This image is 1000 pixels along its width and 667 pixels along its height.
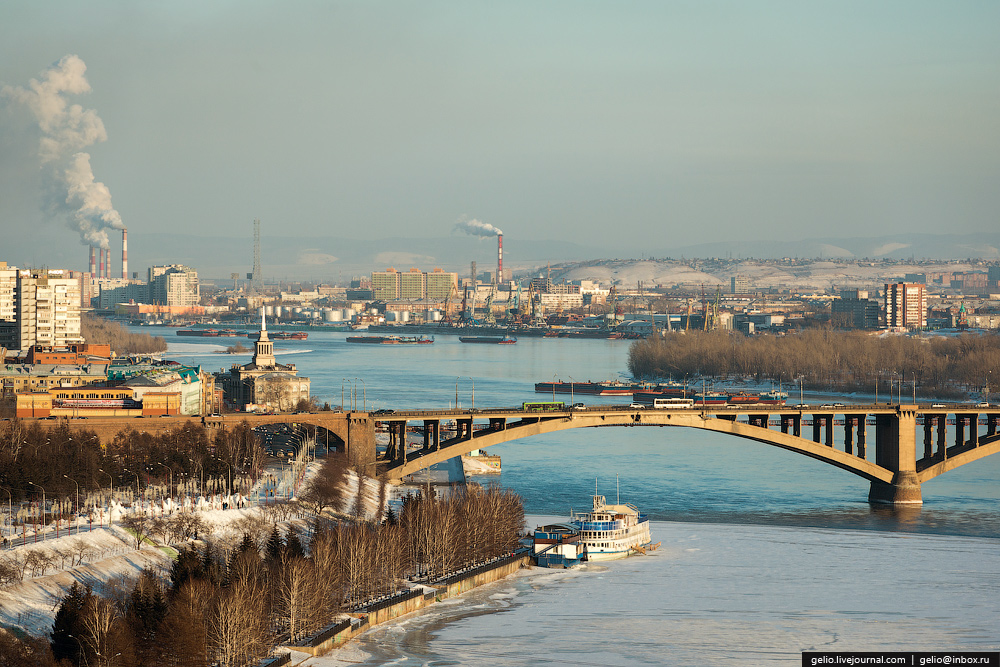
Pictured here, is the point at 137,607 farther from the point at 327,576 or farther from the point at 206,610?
the point at 327,576

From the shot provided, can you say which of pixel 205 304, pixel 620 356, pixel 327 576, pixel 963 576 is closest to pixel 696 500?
pixel 963 576

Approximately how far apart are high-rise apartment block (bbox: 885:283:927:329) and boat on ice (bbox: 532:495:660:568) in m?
88.1

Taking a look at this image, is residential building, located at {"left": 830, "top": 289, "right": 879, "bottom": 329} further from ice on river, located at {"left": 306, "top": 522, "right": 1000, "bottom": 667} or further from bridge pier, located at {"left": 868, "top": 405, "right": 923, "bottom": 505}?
ice on river, located at {"left": 306, "top": 522, "right": 1000, "bottom": 667}

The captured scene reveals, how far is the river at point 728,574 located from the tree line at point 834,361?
79.5 ft

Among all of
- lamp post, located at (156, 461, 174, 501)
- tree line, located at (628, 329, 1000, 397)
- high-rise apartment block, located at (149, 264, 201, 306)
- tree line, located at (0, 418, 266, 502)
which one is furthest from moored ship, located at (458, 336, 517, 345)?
lamp post, located at (156, 461, 174, 501)

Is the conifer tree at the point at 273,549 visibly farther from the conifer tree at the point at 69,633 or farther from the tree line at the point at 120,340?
the tree line at the point at 120,340

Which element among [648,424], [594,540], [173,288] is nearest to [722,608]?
[594,540]

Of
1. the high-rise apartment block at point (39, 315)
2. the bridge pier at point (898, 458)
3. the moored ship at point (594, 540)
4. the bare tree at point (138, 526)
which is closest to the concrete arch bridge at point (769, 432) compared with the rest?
the bridge pier at point (898, 458)

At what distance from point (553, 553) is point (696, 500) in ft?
25.0

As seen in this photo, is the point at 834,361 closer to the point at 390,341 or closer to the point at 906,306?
the point at 906,306

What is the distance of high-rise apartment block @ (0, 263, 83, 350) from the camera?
62094 mm

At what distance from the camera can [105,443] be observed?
29.8m

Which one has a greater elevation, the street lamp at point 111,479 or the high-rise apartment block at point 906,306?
the high-rise apartment block at point 906,306

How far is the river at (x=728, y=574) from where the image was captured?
18.7 metres
